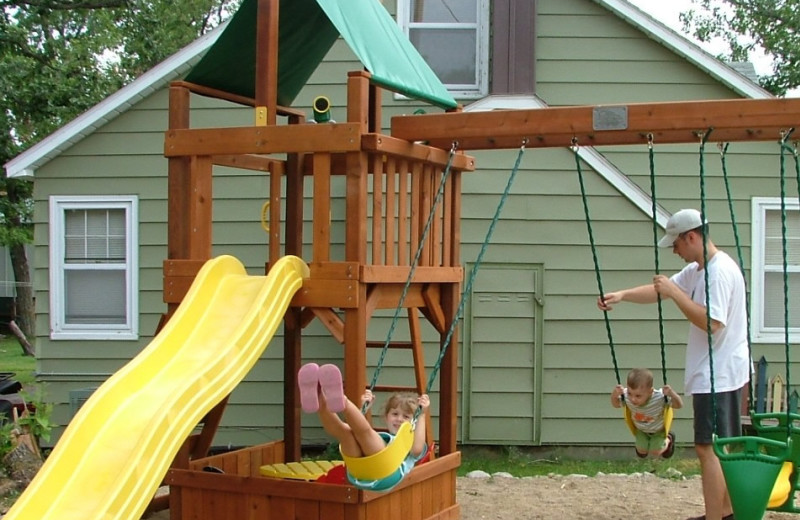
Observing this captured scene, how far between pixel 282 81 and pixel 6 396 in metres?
4.51

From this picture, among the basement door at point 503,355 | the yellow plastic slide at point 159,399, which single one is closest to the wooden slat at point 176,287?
the yellow plastic slide at point 159,399

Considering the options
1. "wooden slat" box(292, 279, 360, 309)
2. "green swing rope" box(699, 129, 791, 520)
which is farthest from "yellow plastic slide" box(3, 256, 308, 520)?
"green swing rope" box(699, 129, 791, 520)

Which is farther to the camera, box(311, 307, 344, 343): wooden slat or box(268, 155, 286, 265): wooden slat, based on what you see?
box(268, 155, 286, 265): wooden slat

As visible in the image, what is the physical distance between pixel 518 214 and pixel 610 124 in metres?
3.57

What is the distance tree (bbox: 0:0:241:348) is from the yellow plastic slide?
11.0m

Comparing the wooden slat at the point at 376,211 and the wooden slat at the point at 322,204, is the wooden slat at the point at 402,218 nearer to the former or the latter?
Result: the wooden slat at the point at 376,211

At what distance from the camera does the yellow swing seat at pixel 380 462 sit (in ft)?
13.1

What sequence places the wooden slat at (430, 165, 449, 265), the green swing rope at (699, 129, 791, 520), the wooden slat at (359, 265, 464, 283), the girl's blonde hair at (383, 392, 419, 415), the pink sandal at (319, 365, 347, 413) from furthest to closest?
the wooden slat at (430, 165, 449, 265) → the girl's blonde hair at (383, 392, 419, 415) → the wooden slat at (359, 265, 464, 283) → the green swing rope at (699, 129, 791, 520) → the pink sandal at (319, 365, 347, 413)

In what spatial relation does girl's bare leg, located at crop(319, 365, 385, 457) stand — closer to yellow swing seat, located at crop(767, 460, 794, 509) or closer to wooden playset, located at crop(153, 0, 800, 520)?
wooden playset, located at crop(153, 0, 800, 520)

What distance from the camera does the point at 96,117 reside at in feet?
28.1

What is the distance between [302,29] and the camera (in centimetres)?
620

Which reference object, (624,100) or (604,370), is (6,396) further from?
(624,100)

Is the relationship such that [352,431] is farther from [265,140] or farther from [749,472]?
[749,472]

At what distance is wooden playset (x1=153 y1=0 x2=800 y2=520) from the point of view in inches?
186
